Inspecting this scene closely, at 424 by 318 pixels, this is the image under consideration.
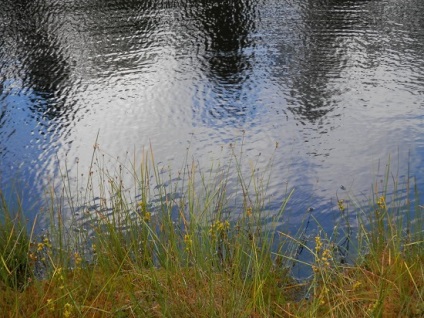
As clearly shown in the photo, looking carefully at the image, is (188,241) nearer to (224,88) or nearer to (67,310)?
(67,310)

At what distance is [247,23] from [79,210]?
437cm

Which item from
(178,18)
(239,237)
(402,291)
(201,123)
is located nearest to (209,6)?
(178,18)

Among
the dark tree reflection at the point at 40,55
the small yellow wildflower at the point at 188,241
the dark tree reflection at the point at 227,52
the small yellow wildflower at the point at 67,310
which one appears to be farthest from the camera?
the dark tree reflection at the point at 40,55

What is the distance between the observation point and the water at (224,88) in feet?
15.5

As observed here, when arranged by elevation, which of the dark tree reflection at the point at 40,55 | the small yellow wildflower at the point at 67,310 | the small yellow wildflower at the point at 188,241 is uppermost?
the dark tree reflection at the point at 40,55

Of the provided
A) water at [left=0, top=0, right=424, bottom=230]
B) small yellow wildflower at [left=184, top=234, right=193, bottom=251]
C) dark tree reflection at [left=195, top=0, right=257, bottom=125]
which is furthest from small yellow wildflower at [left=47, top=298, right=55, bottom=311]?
dark tree reflection at [left=195, top=0, right=257, bottom=125]

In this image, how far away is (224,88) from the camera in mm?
6035

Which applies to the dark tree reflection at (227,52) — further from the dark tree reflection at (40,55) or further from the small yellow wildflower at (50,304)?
the small yellow wildflower at (50,304)

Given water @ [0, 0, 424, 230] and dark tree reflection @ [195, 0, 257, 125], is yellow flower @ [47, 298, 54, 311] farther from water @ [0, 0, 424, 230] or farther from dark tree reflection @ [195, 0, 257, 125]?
dark tree reflection @ [195, 0, 257, 125]

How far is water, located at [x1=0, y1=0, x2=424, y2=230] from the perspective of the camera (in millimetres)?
4738

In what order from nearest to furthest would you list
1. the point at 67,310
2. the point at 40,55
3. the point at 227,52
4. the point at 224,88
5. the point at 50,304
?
the point at 67,310 < the point at 50,304 < the point at 224,88 < the point at 227,52 < the point at 40,55

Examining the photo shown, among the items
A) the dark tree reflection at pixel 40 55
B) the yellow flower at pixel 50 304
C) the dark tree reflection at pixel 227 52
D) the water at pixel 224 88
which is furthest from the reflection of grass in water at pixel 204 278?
the dark tree reflection at pixel 40 55

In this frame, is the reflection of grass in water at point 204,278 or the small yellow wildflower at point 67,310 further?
the reflection of grass in water at point 204,278

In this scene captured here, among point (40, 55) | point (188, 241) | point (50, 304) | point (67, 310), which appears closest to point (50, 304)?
point (50, 304)
